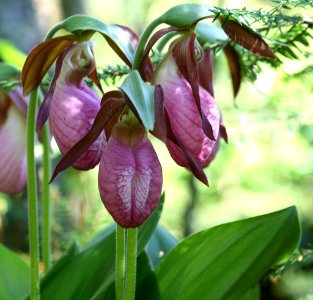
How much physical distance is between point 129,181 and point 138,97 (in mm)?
115

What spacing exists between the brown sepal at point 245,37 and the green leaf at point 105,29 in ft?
0.46

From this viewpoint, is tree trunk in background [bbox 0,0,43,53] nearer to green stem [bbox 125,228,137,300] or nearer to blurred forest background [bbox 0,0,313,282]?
blurred forest background [bbox 0,0,313,282]

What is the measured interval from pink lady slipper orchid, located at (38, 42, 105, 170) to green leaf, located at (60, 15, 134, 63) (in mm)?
62

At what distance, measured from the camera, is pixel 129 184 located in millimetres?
776

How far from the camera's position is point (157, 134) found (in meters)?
0.81

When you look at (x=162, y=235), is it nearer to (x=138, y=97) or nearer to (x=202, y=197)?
(x=138, y=97)

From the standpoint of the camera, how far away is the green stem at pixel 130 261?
2.84 feet

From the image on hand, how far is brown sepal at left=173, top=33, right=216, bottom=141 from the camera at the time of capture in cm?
81

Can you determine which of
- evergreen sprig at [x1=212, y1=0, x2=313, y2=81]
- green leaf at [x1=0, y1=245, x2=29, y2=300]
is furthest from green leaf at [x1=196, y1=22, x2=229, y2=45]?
green leaf at [x1=0, y1=245, x2=29, y2=300]

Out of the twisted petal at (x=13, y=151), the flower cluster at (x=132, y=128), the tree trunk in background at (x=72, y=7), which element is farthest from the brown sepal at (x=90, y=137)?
the tree trunk in background at (x=72, y=7)

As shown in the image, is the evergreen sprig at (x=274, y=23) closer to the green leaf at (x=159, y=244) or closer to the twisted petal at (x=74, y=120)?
the twisted petal at (x=74, y=120)

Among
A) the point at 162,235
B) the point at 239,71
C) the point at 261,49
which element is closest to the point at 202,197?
the point at 162,235

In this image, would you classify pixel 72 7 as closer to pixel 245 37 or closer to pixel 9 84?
pixel 9 84

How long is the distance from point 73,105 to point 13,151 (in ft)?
1.11
